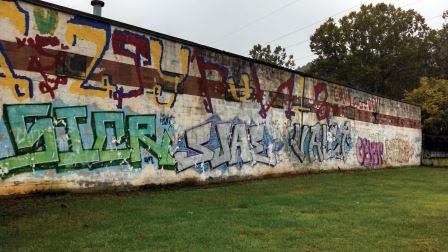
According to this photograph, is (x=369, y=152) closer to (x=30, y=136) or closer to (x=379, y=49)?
(x=30, y=136)

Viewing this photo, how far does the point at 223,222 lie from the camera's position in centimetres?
789

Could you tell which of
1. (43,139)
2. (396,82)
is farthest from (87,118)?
(396,82)

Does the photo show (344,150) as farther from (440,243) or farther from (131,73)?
(440,243)

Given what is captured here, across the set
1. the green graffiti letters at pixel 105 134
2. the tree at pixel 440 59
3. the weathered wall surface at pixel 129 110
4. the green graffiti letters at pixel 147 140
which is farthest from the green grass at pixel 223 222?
the tree at pixel 440 59

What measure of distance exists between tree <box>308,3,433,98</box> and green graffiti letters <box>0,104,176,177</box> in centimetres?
4079

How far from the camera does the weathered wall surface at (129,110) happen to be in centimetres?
999

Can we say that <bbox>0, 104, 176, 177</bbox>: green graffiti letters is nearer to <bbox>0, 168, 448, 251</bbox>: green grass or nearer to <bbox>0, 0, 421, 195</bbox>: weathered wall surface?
<bbox>0, 0, 421, 195</bbox>: weathered wall surface

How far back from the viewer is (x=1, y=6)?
9812 mm

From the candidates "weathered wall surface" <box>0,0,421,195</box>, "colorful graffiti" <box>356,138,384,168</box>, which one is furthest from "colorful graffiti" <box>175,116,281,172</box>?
"colorful graffiti" <box>356,138,384,168</box>

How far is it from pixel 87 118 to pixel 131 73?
2.03 m

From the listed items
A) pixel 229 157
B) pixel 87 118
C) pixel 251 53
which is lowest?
pixel 229 157

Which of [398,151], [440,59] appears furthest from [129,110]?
[440,59]

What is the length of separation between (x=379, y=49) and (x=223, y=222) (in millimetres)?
47108

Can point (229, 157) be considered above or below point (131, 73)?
below
